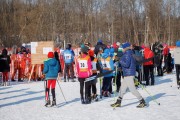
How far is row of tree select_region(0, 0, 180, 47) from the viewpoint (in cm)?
5750

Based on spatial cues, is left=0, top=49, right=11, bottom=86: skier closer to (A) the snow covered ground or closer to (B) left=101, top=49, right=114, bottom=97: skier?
(A) the snow covered ground

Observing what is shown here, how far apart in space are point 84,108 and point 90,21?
5041 cm

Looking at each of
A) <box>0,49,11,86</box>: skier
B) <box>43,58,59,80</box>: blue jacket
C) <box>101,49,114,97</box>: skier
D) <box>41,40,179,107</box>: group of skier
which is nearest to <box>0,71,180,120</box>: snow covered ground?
<box>41,40,179,107</box>: group of skier

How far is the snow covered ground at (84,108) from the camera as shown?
987 cm

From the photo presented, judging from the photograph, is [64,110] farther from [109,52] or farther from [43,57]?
[43,57]

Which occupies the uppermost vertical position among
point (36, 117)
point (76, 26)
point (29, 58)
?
point (76, 26)

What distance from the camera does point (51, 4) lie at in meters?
57.5

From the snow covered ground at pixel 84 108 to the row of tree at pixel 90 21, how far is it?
138 feet

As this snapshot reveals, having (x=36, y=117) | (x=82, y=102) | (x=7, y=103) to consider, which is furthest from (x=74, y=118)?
(x=7, y=103)

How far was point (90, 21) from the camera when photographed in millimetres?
61000

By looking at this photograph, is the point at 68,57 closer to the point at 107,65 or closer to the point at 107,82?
the point at 107,82

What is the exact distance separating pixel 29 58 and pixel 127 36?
152ft

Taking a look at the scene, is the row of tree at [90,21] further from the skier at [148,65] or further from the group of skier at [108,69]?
the group of skier at [108,69]

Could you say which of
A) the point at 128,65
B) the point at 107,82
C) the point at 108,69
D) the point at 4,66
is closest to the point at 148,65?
the point at 107,82
